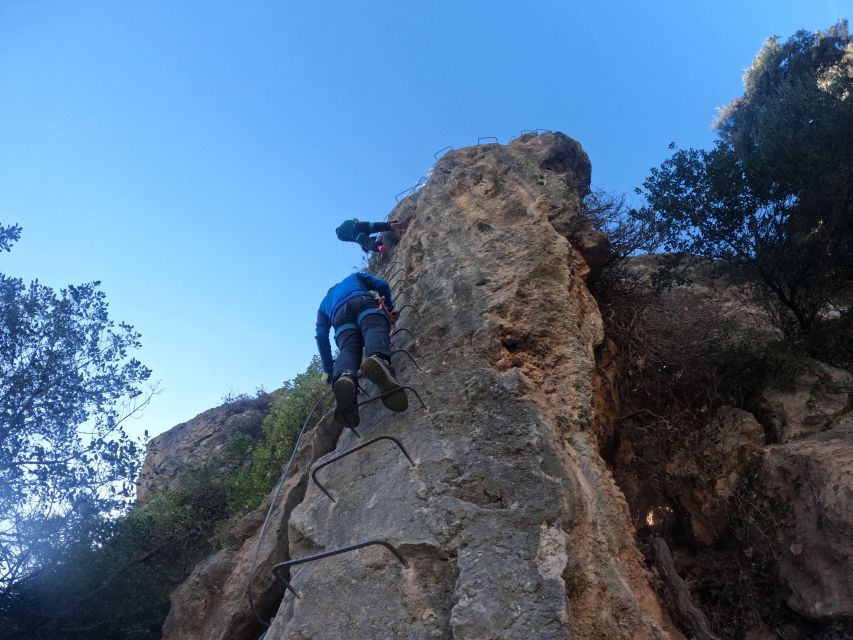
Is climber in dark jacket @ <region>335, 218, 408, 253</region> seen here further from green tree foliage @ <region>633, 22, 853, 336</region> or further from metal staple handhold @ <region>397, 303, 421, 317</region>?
green tree foliage @ <region>633, 22, 853, 336</region>

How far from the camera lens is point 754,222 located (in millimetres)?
9508

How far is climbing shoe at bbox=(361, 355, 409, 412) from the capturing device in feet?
18.0

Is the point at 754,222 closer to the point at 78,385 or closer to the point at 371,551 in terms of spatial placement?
the point at 371,551

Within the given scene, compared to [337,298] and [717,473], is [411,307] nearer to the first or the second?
[337,298]

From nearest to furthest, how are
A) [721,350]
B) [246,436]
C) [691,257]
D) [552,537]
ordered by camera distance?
[552,537] < [721,350] < [691,257] < [246,436]

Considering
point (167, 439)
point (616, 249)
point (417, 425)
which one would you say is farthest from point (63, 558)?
point (616, 249)

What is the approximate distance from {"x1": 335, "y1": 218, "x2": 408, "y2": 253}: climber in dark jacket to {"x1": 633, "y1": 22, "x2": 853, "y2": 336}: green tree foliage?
13.0 ft

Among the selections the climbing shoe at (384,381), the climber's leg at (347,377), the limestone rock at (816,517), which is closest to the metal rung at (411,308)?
the climber's leg at (347,377)

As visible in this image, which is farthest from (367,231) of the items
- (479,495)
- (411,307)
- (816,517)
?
(816,517)

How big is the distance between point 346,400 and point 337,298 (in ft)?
5.32

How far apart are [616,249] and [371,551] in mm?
6315

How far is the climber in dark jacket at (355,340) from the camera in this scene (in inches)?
219

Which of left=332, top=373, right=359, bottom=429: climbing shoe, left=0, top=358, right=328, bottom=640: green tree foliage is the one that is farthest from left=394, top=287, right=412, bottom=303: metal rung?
left=0, top=358, right=328, bottom=640: green tree foliage

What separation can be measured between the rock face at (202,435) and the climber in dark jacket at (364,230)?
487 centimetres
